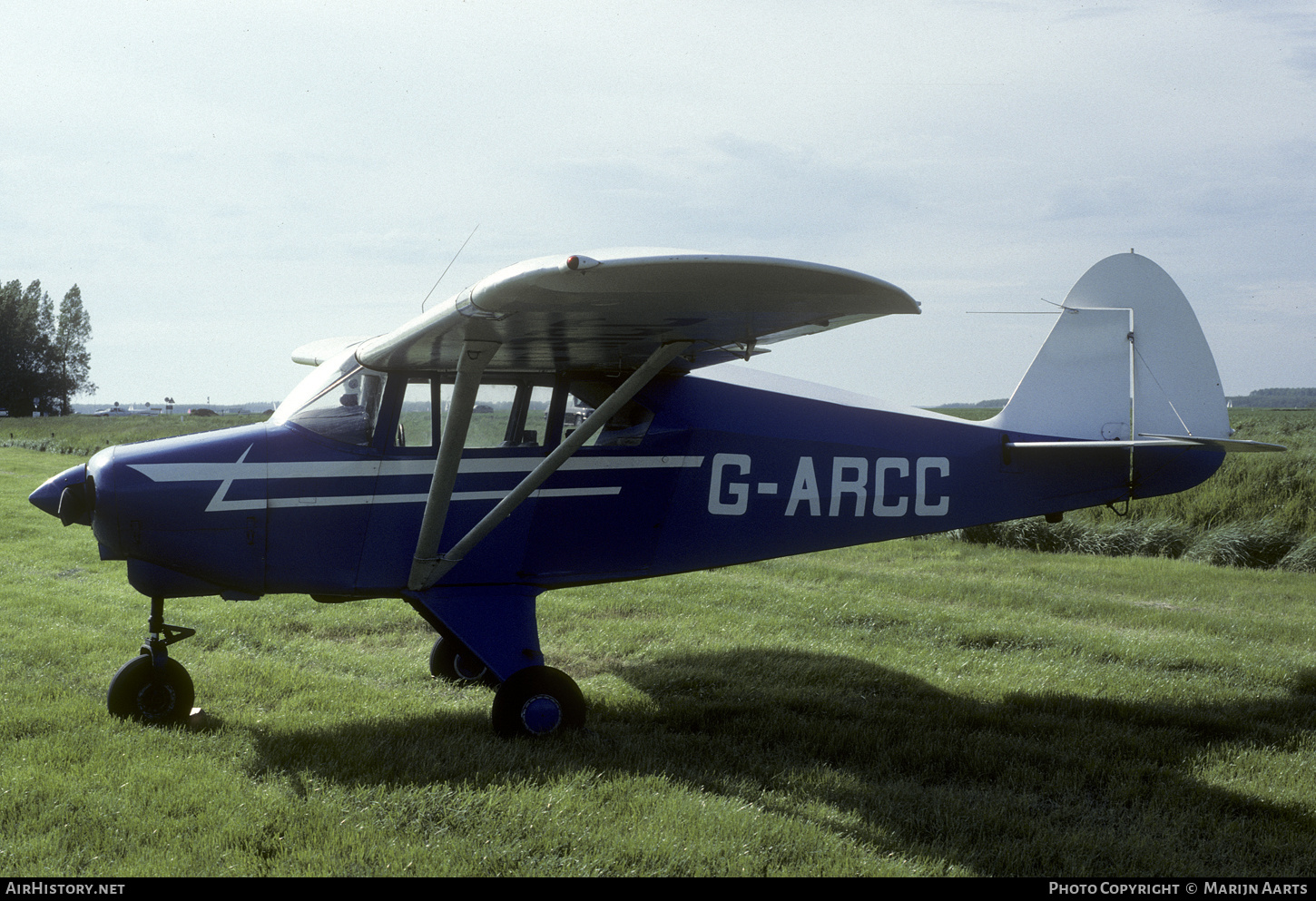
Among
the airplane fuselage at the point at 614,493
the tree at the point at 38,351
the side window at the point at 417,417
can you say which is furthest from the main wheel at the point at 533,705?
the tree at the point at 38,351

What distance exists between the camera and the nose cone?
15.6 feet

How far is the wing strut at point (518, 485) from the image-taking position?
466 cm

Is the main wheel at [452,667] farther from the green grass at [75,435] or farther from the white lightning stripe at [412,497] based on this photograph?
the green grass at [75,435]

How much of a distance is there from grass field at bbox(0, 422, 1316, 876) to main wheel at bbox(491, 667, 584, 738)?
0.15 meters

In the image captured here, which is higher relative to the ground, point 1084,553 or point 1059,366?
point 1059,366

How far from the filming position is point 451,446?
15.4ft

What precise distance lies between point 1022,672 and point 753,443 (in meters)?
2.76

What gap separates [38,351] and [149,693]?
83.9m

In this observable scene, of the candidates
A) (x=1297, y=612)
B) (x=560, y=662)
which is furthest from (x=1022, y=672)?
(x=1297, y=612)

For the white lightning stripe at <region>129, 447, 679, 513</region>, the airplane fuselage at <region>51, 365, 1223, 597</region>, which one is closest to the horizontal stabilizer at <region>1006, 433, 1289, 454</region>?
the airplane fuselage at <region>51, 365, 1223, 597</region>

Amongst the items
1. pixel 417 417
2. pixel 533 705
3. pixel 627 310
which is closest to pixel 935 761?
pixel 533 705

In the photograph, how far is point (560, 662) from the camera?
21.8 ft

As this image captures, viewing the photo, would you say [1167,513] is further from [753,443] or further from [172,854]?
→ [172,854]

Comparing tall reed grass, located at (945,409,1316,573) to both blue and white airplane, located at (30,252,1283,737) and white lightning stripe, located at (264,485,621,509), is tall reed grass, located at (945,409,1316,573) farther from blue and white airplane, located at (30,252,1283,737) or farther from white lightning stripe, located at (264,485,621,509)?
white lightning stripe, located at (264,485,621,509)
